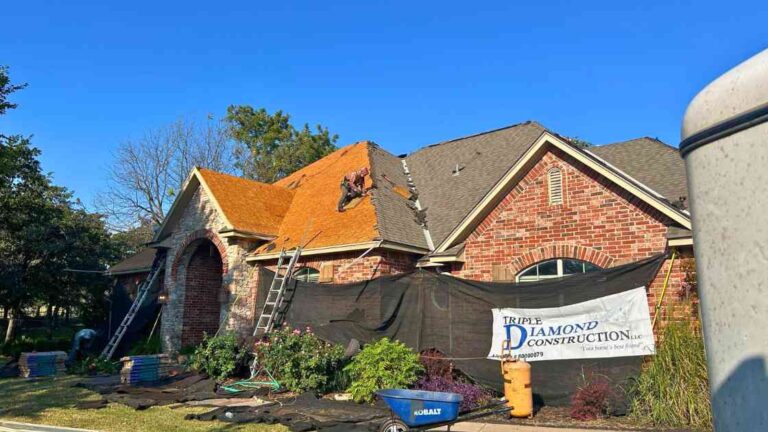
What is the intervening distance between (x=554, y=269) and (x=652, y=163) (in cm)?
457

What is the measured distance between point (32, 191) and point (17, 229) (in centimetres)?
194

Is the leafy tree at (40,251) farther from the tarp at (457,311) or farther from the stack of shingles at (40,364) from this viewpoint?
the tarp at (457,311)

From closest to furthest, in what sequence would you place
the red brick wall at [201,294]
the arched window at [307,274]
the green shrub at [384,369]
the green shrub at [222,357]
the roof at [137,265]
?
1. the green shrub at [384,369]
2. the green shrub at [222,357]
3. the arched window at [307,274]
4. the red brick wall at [201,294]
5. the roof at [137,265]

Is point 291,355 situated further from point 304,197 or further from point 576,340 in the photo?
point 304,197

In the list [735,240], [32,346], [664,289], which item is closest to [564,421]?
[664,289]

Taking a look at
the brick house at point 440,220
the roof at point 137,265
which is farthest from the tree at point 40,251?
the brick house at point 440,220

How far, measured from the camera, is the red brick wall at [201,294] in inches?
709

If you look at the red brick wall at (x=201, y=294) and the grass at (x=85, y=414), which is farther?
the red brick wall at (x=201, y=294)

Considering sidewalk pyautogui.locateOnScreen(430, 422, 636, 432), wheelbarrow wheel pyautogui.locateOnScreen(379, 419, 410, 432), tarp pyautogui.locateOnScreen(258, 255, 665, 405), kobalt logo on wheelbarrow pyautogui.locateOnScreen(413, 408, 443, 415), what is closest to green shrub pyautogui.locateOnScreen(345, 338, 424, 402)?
tarp pyautogui.locateOnScreen(258, 255, 665, 405)

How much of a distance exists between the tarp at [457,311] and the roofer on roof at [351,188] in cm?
368

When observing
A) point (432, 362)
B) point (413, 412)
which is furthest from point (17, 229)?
point (413, 412)

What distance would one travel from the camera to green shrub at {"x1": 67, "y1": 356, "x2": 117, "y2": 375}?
1648 centimetres

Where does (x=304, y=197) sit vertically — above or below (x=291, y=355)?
above

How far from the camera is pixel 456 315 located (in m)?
11.0
